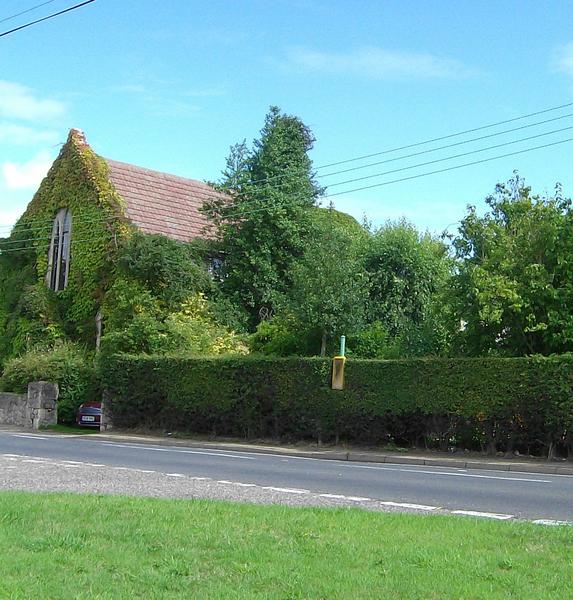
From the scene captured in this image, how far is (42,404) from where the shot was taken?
108 feet

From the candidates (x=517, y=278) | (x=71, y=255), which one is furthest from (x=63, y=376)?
(x=517, y=278)

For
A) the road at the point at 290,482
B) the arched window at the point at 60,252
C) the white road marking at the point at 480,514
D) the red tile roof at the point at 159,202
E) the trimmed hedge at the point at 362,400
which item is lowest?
the road at the point at 290,482

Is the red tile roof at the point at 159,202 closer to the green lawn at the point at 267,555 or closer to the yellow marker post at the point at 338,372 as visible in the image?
the yellow marker post at the point at 338,372

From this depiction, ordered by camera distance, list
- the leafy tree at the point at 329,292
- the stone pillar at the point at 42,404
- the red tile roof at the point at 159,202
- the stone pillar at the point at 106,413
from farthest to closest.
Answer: the red tile roof at the point at 159,202 → the stone pillar at the point at 42,404 → the stone pillar at the point at 106,413 → the leafy tree at the point at 329,292

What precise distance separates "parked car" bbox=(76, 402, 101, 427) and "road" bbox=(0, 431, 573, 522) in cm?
1201

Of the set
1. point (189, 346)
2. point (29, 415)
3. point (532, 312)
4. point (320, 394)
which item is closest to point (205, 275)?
point (189, 346)

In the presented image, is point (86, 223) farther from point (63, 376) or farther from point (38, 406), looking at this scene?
point (38, 406)

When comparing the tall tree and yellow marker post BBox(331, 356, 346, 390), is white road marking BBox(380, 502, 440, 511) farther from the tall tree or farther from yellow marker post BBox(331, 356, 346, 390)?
the tall tree

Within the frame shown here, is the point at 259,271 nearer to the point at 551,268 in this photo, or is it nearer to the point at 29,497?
the point at 551,268

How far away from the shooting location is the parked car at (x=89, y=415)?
32.5m

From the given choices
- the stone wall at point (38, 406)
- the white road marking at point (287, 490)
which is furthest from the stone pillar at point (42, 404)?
the white road marking at point (287, 490)

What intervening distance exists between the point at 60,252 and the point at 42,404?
419 inches

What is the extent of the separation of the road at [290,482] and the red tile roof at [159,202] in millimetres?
21648

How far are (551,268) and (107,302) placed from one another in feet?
66.1
